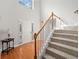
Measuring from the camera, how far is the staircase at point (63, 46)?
4.10 m

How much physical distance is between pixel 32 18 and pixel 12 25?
306cm

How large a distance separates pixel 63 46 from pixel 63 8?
5494mm

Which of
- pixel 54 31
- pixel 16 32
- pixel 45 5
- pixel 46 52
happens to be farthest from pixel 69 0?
pixel 46 52

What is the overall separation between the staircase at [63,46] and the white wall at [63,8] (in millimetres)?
3286

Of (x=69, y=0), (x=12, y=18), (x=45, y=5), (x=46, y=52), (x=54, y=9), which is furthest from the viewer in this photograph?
(x=45, y=5)

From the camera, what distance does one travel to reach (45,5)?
11250mm

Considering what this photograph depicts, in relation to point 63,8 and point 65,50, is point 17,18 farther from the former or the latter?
point 65,50

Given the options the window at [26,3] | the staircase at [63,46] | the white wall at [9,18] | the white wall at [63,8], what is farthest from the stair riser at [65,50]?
the window at [26,3]

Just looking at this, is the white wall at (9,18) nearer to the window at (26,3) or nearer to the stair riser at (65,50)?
the window at (26,3)

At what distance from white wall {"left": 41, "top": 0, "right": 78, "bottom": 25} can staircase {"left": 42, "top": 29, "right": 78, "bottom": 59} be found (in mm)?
3286

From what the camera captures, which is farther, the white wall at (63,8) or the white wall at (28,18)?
the white wall at (28,18)

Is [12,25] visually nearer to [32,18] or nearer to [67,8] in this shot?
[32,18]

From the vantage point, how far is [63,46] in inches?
181

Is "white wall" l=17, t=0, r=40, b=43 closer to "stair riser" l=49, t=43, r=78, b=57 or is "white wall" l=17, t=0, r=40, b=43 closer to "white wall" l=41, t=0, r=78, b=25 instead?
"white wall" l=41, t=0, r=78, b=25
